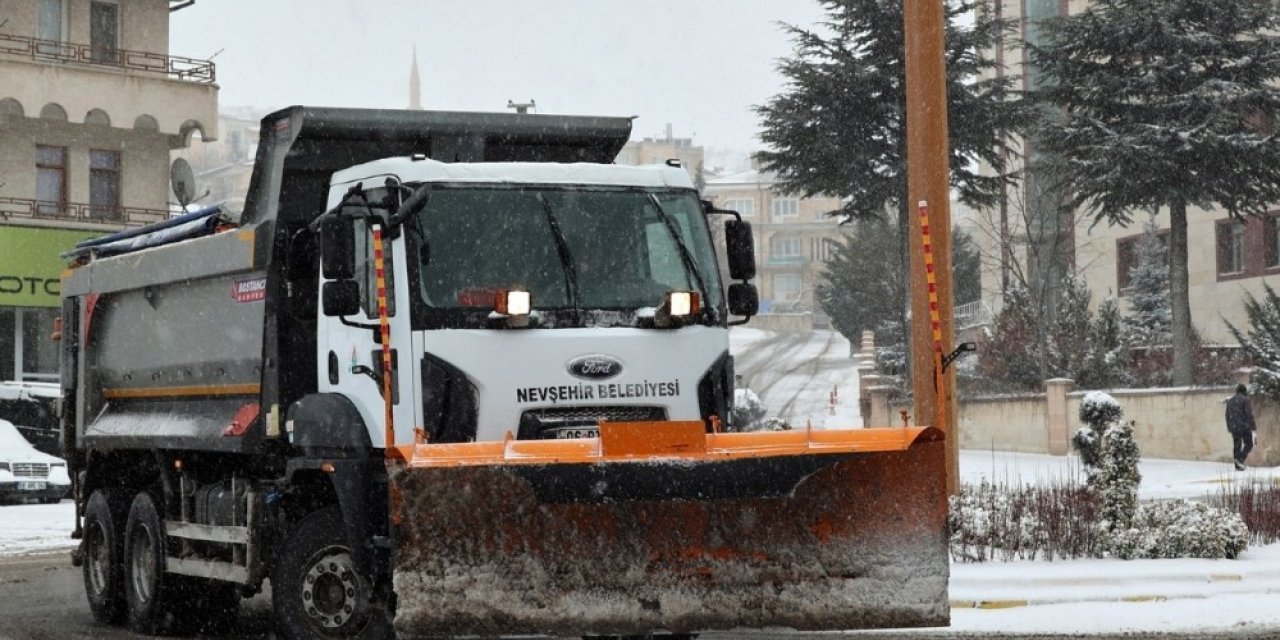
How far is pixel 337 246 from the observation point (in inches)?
385

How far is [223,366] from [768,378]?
52.9 meters

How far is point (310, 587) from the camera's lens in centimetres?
1041

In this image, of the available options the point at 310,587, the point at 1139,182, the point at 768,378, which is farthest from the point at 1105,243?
the point at 310,587

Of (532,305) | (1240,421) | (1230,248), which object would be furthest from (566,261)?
(1230,248)

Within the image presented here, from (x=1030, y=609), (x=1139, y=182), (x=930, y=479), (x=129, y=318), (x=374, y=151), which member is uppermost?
(x=1139, y=182)

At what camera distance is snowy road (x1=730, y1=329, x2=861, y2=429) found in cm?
5094

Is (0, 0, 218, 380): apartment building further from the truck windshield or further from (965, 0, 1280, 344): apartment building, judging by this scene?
the truck windshield

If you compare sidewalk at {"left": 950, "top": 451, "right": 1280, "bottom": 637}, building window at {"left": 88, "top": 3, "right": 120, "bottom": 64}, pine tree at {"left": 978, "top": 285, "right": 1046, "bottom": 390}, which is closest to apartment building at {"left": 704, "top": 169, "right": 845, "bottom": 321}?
pine tree at {"left": 978, "top": 285, "right": 1046, "bottom": 390}

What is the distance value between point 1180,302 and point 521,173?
101 feet

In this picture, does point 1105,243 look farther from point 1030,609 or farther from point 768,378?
point 1030,609

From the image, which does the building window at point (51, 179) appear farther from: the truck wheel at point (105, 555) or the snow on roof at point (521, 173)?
the snow on roof at point (521, 173)

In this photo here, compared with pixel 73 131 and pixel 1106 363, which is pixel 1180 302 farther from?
pixel 73 131

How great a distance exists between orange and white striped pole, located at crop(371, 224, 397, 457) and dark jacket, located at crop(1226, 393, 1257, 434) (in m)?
24.6

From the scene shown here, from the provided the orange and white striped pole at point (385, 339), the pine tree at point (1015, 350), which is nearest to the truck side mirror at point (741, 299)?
the orange and white striped pole at point (385, 339)
